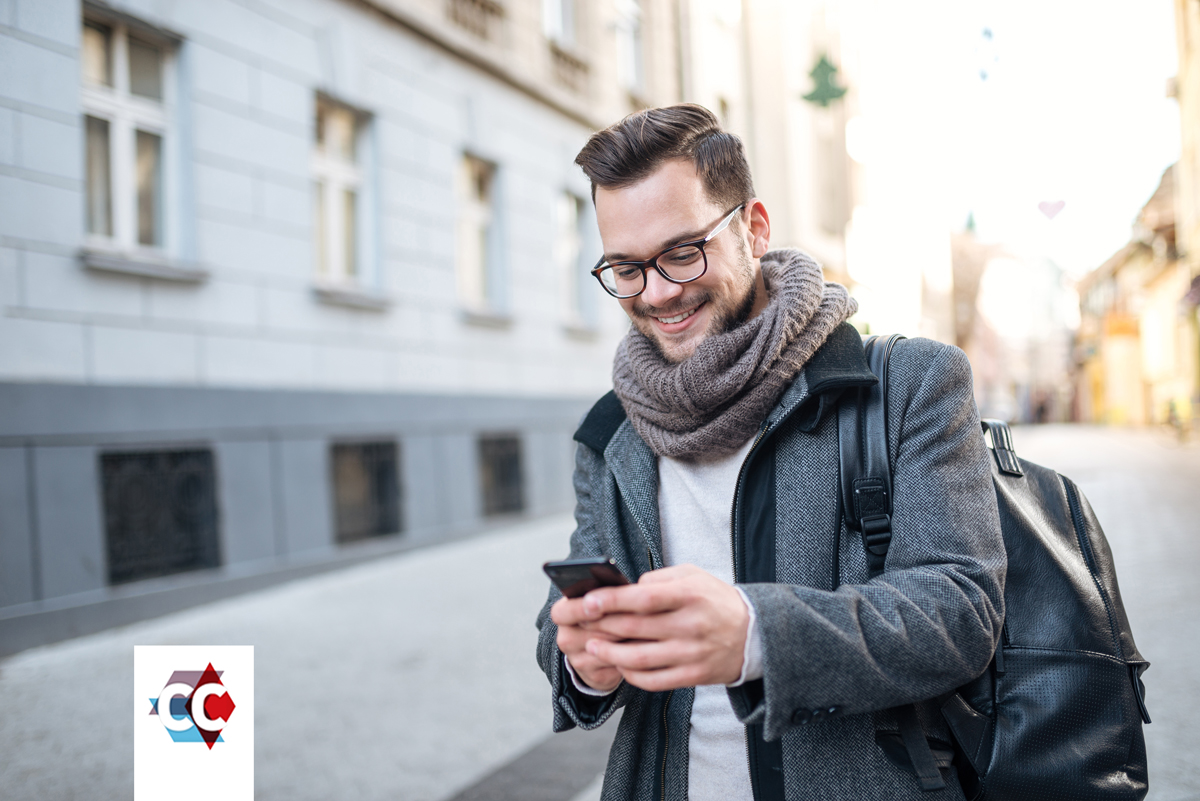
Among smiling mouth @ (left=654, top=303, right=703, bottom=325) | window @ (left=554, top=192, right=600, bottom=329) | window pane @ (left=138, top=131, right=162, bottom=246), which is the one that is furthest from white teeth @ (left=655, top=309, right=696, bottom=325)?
window @ (left=554, top=192, right=600, bottom=329)

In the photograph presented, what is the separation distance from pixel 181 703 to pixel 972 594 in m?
1.49

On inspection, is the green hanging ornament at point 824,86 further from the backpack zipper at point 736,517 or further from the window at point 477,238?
the window at point 477,238

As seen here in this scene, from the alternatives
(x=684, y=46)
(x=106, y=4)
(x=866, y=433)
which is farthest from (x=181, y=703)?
(x=106, y=4)

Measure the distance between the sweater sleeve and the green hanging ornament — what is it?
4061mm

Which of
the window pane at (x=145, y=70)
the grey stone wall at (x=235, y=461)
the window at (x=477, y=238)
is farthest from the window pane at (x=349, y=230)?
the window pane at (x=145, y=70)

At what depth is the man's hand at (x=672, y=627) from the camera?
106 centimetres

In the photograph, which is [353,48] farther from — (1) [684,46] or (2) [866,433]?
(2) [866,433]

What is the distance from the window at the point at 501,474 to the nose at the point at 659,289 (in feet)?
26.8

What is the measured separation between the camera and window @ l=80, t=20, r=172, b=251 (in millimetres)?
5930

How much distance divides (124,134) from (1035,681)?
21.5ft

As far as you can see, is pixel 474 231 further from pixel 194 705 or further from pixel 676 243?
pixel 676 243

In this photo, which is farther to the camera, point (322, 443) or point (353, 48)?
point (353, 48)

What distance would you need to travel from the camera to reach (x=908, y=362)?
4.58ft

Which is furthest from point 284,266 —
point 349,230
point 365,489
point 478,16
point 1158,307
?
point 1158,307
